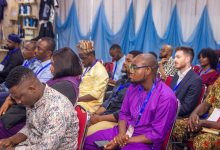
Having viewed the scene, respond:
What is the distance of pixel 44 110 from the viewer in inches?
88.0

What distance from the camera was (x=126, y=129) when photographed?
3.09 metres

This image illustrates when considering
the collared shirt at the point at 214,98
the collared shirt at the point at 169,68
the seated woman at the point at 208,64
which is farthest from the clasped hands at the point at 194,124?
the collared shirt at the point at 169,68

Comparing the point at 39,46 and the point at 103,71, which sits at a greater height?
the point at 39,46

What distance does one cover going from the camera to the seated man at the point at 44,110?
217cm

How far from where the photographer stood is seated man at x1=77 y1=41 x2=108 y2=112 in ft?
13.9

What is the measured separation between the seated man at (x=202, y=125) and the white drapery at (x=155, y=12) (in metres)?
4.11

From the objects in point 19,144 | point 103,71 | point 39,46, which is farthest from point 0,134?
point 103,71

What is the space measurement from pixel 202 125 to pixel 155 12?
5.32 m

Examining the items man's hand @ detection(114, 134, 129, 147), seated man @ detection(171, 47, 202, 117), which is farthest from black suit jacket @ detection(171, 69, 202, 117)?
man's hand @ detection(114, 134, 129, 147)

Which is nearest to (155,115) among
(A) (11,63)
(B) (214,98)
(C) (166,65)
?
(B) (214,98)

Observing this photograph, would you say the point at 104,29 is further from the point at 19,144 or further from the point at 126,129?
the point at 19,144

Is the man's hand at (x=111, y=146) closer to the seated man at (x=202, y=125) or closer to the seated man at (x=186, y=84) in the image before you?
the seated man at (x=202, y=125)

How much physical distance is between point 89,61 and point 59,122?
2340 mm

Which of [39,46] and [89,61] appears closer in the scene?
[39,46]
